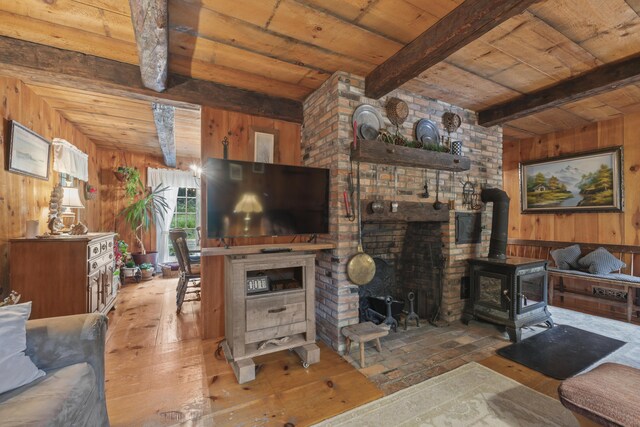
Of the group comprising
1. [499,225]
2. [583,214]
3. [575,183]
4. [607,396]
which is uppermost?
[575,183]

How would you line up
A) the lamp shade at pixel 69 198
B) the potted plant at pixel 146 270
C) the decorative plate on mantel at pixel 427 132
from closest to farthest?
the decorative plate on mantel at pixel 427 132 < the lamp shade at pixel 69 198 < the potted plant at pixel 146 270

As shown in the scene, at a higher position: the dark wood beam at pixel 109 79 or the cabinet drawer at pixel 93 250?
the dark wood beam at pixel 109 79

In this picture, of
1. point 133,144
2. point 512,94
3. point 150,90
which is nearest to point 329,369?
point 150,90

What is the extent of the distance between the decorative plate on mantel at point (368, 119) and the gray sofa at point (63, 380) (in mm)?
2303

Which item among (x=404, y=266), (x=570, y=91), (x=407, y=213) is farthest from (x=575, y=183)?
(x=407, y=213)

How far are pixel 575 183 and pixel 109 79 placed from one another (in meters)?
5.51

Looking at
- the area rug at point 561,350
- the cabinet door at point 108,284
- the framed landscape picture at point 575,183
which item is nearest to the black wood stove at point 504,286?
the area rug at point 561,350

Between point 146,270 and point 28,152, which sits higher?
point 28,152

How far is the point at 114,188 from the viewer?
205 inches

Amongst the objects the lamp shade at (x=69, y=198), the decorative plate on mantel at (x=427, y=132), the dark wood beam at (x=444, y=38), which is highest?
the dark wood beam at (x=444, y=38)

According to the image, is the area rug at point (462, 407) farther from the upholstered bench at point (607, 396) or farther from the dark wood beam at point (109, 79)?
the dark wood beam at point (109, 79)

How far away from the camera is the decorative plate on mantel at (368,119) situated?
2.54 m

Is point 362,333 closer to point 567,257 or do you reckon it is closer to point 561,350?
point 561,350

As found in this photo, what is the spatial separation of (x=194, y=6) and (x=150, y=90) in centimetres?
100
